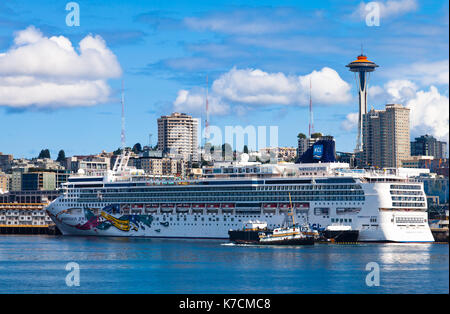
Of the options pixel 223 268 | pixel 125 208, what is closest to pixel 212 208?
pixel 125 208

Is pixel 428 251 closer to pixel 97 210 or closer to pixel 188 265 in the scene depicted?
pixel 188 265

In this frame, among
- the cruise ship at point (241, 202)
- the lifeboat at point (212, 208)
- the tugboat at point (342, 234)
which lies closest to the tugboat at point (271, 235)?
the tugboat at point (342, 234)

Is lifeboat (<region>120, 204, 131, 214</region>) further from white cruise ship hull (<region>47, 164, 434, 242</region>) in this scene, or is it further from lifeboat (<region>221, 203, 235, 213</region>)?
lifeboat (<region>221, 203, 235, 213</region>)

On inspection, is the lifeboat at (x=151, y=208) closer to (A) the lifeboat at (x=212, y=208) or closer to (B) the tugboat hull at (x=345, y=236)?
(A) the lifeboat at (x=212, y=208)

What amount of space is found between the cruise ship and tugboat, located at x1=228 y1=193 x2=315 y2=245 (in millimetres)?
3251

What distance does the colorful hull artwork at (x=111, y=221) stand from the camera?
3654 inches

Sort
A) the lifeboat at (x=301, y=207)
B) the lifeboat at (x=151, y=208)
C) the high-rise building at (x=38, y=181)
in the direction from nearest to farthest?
the lifeboat at (x=301, y=207), the lifeboat at (x=151, y=208), the high-rise building at (x=38, y=181)

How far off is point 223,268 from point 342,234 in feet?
84.4

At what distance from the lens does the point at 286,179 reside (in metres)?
85.9

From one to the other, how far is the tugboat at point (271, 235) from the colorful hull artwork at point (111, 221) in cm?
1480

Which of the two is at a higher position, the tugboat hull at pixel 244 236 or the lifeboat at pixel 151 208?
the lifeboat at pixel 151 208

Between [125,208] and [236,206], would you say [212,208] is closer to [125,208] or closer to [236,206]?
[236,206]

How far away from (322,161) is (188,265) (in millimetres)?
34535

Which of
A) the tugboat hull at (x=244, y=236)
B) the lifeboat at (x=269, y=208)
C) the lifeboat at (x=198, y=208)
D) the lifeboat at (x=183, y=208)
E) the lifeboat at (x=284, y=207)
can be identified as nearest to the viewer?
the tugboat hull at (x=244, y=236)
